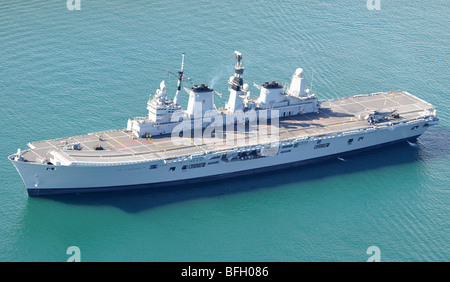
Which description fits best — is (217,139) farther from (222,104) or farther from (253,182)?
(222,104)

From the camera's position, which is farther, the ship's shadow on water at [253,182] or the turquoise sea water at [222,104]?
the ship's shadow on water at [253,182]

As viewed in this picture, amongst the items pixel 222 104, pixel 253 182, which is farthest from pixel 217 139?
pixel 222 104

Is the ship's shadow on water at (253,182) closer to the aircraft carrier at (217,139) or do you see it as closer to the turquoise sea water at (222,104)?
the turquoise sea water at (222,104)

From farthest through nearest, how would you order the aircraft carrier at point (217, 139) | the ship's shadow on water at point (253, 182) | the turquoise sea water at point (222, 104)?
the ship's shadow on water at point (253, 182), the aircraft carrier at point (217, 139), the turquoise sea water at point (222, 104)

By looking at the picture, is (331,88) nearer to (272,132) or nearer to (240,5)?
(272,132)

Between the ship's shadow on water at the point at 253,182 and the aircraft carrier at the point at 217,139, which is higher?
the aircraft carrier at the point at 217,139

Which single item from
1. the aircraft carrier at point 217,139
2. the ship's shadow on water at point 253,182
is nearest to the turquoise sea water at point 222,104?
the ship's shadow on water at point 253,182
